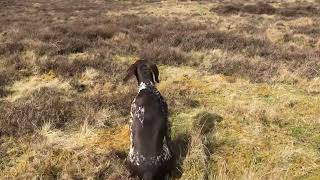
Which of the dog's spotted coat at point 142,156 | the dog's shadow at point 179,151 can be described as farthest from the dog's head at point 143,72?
the dog's shadow at point 179,151

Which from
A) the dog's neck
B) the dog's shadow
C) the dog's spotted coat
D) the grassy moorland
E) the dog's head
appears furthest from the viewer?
the dog's head

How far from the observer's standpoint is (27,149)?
6520mm

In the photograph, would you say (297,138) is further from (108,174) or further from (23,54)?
(23,54)

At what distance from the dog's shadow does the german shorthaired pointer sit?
25cm

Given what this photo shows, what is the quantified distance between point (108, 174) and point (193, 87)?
4.46m

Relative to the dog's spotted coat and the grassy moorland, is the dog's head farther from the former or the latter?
the grassy moorland

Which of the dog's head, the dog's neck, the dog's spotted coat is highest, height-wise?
the dog's head

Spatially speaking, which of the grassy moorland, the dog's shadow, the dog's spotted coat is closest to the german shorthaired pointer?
the dog's spotted coat

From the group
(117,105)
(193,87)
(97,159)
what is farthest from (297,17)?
(97,159)

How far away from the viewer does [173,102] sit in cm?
862

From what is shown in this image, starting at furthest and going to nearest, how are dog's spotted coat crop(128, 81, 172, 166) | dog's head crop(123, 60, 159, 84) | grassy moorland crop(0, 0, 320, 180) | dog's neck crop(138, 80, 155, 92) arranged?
dog's head crop(123, 60, 159, 84), dog's neck crop(138, 80, 155, 92), grassy moorland crop(0, 0, 320, 180), dog's spotted coat crop(128, 81, 172, 166)

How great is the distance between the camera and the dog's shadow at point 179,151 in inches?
232

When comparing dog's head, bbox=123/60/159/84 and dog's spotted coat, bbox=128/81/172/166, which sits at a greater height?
dog's head, bbox=123/60/159/84

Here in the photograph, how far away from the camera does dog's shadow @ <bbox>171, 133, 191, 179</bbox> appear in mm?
5887
